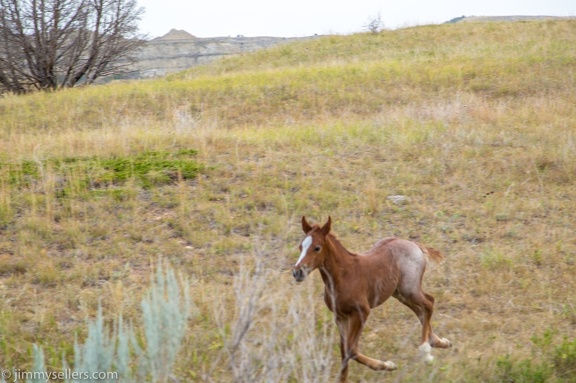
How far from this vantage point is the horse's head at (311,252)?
5.13m

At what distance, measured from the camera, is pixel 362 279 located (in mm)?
5617

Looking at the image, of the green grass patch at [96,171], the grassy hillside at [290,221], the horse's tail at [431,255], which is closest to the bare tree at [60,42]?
the grassy hillside at [290,221]

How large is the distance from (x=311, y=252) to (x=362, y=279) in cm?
58

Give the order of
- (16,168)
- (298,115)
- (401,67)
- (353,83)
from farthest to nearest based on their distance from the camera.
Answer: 1. (401,67)
2. (353,83)
3. (298,115)
4. (16,168)

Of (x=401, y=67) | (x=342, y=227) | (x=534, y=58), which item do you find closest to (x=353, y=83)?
(x=401, y=67)

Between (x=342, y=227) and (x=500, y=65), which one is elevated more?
(x=500, y=65)

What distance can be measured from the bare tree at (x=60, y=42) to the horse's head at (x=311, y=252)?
1717cm

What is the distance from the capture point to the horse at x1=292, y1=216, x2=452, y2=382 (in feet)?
17.5

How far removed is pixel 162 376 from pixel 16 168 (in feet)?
19.9

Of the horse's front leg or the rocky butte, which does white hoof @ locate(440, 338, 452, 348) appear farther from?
the rocky butte

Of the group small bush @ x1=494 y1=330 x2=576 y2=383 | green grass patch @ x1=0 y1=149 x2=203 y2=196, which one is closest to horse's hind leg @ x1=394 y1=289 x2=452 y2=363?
small bush @ x1=494 y1=330 x2=576 y2=383

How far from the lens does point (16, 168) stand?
9695mm

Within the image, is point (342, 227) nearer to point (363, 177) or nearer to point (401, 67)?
point (363, 177)

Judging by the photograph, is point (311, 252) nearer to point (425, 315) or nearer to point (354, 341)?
point (354, 341)
